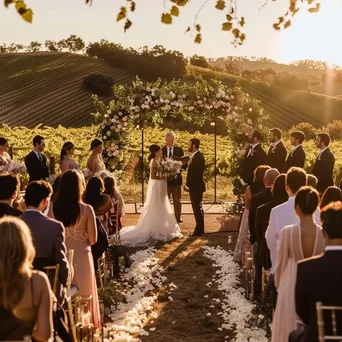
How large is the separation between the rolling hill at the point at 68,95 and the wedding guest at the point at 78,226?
50.7 m

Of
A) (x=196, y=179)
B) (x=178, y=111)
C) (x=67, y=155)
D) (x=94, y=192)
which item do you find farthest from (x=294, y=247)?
(x=178, y=111)

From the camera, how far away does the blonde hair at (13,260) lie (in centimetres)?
355

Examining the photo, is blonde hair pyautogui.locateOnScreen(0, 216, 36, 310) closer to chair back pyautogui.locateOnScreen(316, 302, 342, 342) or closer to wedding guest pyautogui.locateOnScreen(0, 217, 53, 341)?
wedding guest pyautogui.locateOnScreen(0, 217, 53, 341)

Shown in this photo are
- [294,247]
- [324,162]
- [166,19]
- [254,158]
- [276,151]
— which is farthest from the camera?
[276,151]

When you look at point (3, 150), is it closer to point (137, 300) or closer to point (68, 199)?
point (137, 300)

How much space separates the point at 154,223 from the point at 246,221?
3337mm

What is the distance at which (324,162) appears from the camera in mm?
12961

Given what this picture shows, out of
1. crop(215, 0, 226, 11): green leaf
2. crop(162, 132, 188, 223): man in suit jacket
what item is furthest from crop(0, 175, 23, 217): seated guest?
crop(162, 132, 188, 223): man in suit jacket

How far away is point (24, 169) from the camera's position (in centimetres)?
1242

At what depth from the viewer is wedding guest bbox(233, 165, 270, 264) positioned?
827 cm

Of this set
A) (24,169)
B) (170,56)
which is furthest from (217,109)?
(170,56)

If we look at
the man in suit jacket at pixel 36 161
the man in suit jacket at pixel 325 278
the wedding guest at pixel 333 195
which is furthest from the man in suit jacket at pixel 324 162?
the man in suit jacket at pixel 325 278

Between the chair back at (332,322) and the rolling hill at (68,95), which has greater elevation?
the rolling hill at (68,95)

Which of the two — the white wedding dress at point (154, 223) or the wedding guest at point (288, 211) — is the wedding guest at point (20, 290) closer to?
the wedding guest at point (288, 211)
